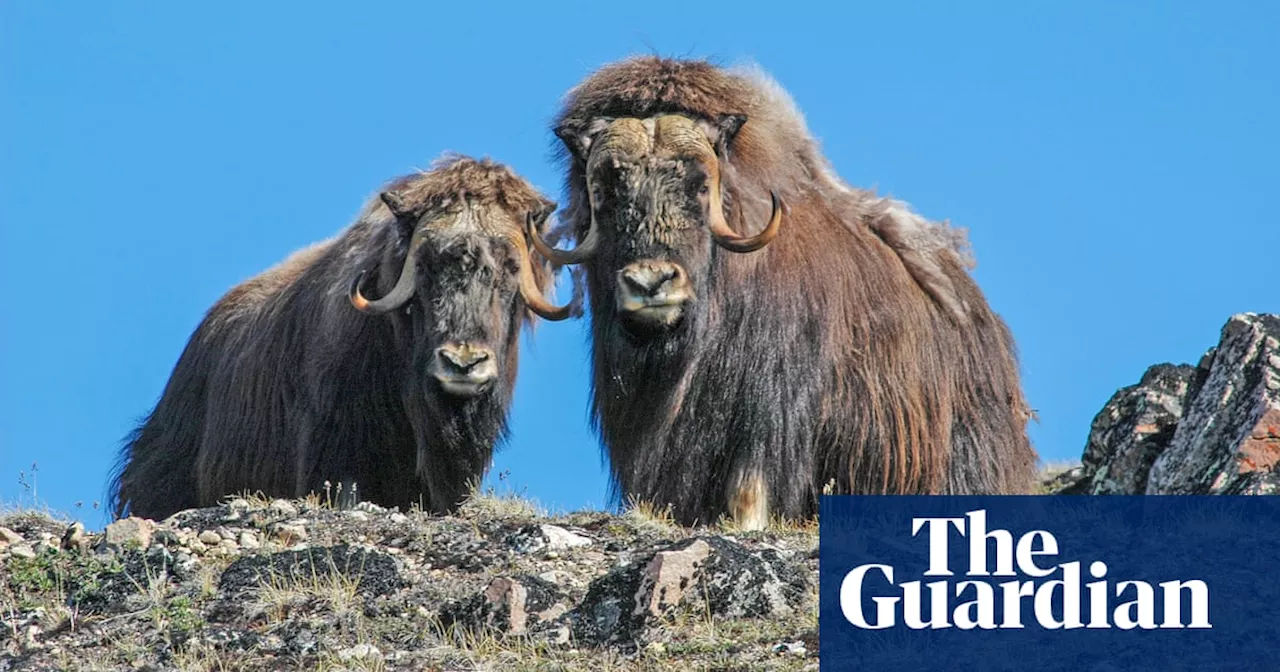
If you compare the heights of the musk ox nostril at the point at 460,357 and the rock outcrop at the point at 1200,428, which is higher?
the rock outcrop at the point at 1200,428

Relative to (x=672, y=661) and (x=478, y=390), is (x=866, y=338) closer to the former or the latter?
(x=478, y=390)

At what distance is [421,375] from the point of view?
9398 millimetres

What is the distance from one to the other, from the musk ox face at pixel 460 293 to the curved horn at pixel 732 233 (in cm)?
94

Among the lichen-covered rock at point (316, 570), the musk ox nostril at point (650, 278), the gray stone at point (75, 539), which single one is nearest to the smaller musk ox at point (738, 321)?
the musk ox nostril at point (650, 278)

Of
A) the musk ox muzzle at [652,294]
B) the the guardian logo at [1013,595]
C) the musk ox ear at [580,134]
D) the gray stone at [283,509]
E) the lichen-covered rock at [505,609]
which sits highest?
the musk ox ear at [580,134]

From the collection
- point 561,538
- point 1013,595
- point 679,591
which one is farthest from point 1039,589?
point 561,538

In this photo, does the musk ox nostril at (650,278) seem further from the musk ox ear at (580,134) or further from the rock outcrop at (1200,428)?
the rock outcrop at (1200,428)

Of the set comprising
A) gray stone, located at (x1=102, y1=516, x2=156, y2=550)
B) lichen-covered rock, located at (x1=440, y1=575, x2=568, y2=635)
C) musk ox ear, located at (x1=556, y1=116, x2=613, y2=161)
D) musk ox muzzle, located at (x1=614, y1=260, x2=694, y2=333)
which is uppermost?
musk ox ear, located at (x1=556, y1=116, x2=613, y2=161)

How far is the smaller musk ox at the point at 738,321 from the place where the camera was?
8406 millimetres

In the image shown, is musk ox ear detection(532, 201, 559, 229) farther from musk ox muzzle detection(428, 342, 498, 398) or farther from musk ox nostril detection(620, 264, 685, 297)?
musk ox nostril detection(620, 264, 685, 297)

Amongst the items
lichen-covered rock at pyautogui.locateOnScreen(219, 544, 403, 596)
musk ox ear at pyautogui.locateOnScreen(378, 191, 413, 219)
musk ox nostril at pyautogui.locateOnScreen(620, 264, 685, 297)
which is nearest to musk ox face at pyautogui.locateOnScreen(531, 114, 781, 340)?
musk ox nostril at pyautogui.locateOnScreen(620, 264, 685, 297)

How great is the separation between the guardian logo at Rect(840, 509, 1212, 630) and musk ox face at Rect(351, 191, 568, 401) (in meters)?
2.58

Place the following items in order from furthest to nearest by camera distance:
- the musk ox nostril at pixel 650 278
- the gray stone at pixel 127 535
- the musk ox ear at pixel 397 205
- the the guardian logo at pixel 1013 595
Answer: the musk ox ear at pixel 397 205 → the musk ox nostril at pixel 650 278 → the gray stone at pixel 127 535 → the the guardian logo at pixel 1013 595

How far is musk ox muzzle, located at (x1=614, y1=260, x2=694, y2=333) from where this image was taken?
26.9ft
